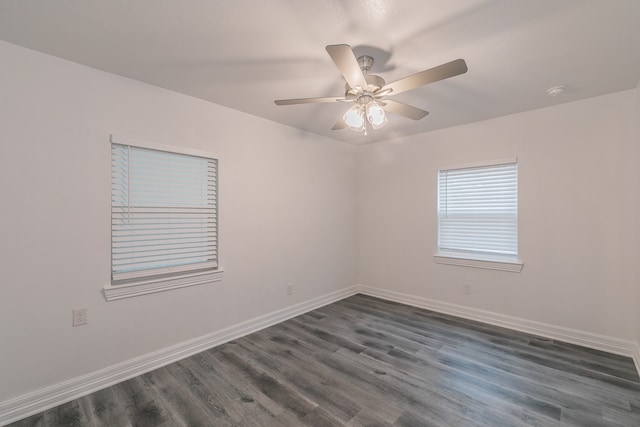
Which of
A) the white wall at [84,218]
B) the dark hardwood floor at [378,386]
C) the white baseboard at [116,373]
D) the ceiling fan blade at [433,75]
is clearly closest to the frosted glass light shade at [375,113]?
the ceiling fan blade at [433,75]

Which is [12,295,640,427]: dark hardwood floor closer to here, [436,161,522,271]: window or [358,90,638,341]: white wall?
[358,90,638,341]: white wall

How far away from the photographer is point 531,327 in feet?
10.4

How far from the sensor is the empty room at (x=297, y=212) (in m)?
1.85

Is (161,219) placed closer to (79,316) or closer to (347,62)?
(79,316)

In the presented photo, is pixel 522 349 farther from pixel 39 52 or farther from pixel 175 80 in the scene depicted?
pixel 39 52

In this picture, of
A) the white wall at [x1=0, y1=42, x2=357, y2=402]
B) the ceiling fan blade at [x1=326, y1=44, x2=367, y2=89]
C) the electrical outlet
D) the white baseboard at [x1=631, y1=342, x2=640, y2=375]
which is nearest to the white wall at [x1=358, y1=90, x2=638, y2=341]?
the white baseboard at [x1=631, y1=342, x2=640, y2=375]

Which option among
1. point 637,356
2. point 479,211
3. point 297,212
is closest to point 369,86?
point 297,212

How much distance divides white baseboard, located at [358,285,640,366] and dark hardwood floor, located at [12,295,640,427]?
0.11 m

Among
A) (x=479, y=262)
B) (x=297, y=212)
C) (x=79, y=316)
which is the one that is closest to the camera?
(x=79, y=316)

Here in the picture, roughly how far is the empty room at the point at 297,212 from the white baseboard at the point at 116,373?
0.5 inches

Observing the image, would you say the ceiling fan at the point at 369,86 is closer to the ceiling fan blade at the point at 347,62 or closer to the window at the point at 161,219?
the ceiling fan blade at the point at 347,62

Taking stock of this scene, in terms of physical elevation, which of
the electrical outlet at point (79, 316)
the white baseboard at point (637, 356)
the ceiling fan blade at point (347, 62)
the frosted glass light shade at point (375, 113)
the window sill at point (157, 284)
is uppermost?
the ceiling fan blade at point (347, 62)

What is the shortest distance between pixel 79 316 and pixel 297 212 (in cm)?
237

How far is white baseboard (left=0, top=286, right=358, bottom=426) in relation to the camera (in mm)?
1921
